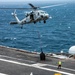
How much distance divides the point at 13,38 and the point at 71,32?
25.3 m

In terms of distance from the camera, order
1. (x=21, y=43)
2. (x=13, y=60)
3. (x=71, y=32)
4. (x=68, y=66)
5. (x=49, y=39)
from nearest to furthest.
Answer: (x=68, y=66) < (x=13, y=60) < (x=21, y=43) < (x=49, y=39) < (x=71, y=32)

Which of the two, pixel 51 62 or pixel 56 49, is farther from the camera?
pixel 56 49

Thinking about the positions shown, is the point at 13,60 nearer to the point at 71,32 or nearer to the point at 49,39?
the point at 49,39

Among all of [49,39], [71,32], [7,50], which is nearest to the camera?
[7,50]

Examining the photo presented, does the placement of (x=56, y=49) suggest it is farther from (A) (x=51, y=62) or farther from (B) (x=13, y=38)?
(A) (x=51, y=62)

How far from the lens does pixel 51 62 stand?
49688mm

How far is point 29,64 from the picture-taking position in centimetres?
4831

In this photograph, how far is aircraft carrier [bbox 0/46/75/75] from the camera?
43644 millimetres

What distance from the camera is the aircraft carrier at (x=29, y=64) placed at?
4364cm

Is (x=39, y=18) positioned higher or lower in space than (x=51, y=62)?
higher

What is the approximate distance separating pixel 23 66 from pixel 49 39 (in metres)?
60.5

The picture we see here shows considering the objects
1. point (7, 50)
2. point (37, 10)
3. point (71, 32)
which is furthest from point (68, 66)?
point (71, 32)

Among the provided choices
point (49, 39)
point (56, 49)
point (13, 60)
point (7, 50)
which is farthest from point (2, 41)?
point (13, 60)

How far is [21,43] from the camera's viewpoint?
331 ft
